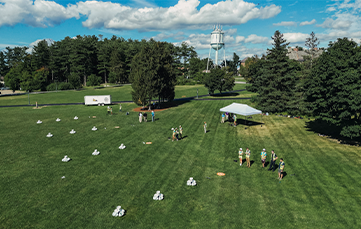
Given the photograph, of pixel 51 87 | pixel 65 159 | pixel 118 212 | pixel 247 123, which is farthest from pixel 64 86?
pixel 118 212

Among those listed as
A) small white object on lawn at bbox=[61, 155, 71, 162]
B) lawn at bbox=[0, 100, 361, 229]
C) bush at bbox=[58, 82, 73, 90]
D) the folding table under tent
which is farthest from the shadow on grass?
bush at bbox=[58, 82, 73, 90]

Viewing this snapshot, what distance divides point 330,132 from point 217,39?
8620cm

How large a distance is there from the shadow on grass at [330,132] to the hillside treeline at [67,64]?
73083mm

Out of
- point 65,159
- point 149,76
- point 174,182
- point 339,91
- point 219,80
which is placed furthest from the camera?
point 219,80

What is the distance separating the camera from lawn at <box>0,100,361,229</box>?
1312cm

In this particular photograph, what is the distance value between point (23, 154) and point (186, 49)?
121534 millimetres

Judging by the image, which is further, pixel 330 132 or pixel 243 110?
pixel 243 110

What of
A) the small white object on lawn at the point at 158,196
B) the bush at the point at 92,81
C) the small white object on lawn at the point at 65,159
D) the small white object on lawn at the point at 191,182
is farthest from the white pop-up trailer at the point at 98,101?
the bush at the point at 92,81

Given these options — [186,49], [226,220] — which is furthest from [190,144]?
[186,49]

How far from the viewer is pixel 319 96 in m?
25.5

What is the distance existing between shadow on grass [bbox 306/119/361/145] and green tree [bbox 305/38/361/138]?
2.03 metres

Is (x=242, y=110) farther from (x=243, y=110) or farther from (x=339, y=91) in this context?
(x=339, y=91)

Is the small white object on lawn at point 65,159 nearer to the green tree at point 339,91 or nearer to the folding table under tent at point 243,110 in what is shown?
the folding table under tent at point 243,110

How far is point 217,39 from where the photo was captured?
10644 centimetres
